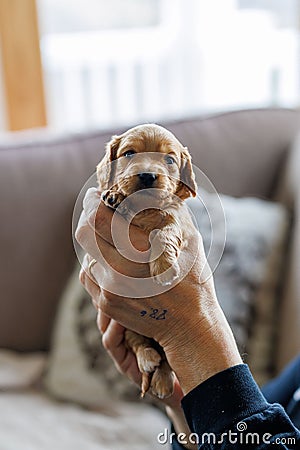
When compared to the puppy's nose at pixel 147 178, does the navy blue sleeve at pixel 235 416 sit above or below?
below

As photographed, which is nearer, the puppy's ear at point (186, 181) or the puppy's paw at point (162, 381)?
the puppy's ear at point (186, 181)

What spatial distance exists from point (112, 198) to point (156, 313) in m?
0.14

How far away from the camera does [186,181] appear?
588 mm

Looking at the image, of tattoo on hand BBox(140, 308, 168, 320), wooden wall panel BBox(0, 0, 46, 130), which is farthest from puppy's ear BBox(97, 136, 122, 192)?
wooden wall panel BBox(0, 0, 46, 130)

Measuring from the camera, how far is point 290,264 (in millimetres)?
1241

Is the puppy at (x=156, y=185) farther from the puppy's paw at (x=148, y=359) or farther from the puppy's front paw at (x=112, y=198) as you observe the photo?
the puppy's paw at (x=148, y=359)

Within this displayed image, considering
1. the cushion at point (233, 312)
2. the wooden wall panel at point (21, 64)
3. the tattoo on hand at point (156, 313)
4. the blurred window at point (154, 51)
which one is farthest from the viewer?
the blurred window at point (154, 51)

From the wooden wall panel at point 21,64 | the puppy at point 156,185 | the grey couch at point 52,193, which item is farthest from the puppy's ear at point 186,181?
the wooden wall panel at point 21,64

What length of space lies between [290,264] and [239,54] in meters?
1.38

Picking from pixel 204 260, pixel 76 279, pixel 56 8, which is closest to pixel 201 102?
pixel 56 8

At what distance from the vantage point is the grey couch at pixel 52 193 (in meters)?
1.30

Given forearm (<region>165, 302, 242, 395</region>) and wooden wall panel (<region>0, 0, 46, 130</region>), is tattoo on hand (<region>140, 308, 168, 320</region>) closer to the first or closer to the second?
forearm (<region>165, 302, 242, 395</region>)

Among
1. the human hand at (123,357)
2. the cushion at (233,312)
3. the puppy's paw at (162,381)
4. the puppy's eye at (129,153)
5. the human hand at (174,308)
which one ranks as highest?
the puppy's eye at (129,153)

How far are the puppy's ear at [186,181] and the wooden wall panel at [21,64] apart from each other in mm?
1764
